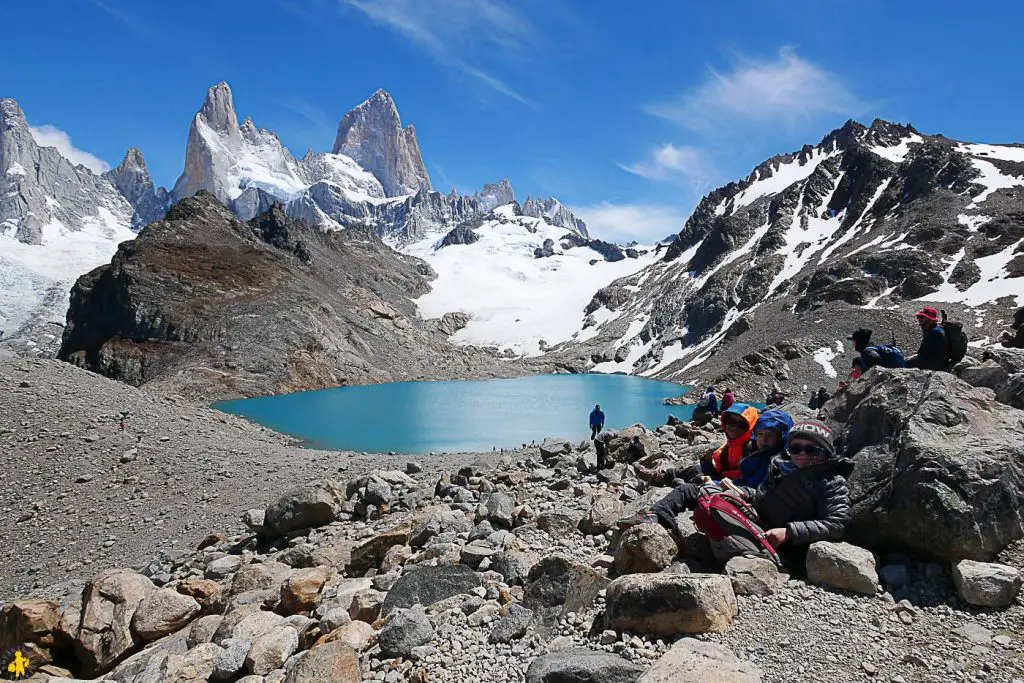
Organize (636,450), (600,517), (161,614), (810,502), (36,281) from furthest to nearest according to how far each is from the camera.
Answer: (36,281), (636,450), (161,614), (600,517), (810,502)

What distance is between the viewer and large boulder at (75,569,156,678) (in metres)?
7.88

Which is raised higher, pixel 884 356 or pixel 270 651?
pixel 884 356

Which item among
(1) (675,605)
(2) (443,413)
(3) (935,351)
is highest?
(3) (935,351)

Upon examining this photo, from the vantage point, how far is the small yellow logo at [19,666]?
7493 millimetres

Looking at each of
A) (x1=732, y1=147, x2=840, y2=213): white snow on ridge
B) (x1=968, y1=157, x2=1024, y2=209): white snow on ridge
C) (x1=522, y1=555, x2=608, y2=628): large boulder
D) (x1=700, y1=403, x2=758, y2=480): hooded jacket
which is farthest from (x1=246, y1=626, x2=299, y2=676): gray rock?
(x1=732, y1=147, x2=840, y2=213): white snow on ridge

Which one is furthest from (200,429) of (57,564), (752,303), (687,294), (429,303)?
(429,303)

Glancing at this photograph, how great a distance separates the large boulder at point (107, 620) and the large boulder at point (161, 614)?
6.6 inches

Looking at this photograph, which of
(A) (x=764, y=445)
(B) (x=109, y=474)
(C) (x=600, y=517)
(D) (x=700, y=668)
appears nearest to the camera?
(D) (x=700, y=668)

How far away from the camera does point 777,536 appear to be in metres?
4.84

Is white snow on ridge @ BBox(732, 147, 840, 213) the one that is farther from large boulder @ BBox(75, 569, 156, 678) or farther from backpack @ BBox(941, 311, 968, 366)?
large boulder @ BBox(75, 569, 156, 678)

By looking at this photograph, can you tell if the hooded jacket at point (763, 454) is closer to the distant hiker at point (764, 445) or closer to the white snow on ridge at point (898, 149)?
the distant hiker at point (764, 445)

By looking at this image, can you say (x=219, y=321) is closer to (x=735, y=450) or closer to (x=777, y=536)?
(x=735, y=450)

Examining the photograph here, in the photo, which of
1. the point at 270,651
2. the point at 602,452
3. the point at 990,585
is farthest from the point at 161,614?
the point at 990,585

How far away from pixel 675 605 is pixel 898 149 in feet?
529
